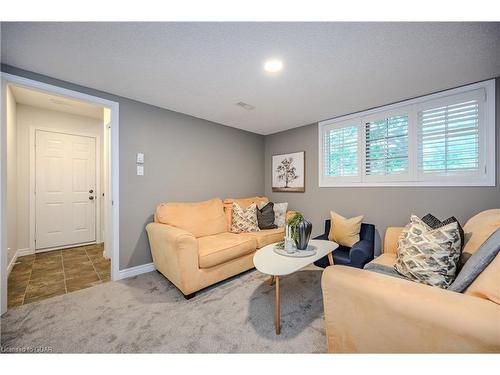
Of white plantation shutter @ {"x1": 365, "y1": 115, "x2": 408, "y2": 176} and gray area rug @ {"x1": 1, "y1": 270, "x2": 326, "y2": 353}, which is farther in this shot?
white plantation shutter @ {"x1": 365, "y1": 115, "x2": 408, "y2": 176}

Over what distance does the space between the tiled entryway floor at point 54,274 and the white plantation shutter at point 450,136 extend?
415cm

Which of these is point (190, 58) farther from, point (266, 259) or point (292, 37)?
point (266, 259)

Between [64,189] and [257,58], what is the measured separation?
4.14 meters

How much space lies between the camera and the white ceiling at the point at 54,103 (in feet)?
9.45

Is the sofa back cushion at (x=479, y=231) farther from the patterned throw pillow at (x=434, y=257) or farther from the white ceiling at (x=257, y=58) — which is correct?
the white ceiling at (x=257, y=58)

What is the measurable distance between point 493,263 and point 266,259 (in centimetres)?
135

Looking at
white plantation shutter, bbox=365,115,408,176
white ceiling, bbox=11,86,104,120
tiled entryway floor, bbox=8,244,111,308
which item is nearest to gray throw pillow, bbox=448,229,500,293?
white plantation shutter, bbox=365,115,408,176

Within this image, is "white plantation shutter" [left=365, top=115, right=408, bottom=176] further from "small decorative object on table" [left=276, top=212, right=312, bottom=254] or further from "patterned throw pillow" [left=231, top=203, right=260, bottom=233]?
"patterned throw pillow" [left=231, top=203, right=260, bottom=233]

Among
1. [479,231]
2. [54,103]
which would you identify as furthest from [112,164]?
[479,231]

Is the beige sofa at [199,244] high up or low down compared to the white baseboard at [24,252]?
up

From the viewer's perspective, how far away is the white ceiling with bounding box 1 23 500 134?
137 centimetres

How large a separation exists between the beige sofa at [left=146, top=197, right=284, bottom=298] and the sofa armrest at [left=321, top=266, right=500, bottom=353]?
4.28 feet

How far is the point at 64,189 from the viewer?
145 inches

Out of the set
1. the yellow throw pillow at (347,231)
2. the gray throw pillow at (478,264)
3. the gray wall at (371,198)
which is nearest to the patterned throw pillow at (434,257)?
the gray throw pillow at (478,264)
